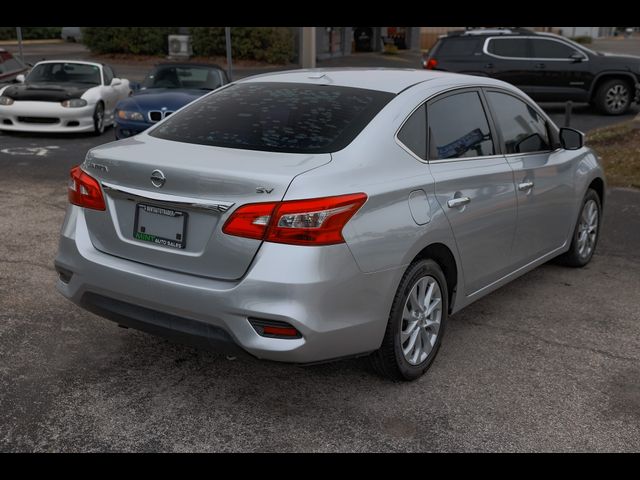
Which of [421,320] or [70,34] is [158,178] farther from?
[70,34]

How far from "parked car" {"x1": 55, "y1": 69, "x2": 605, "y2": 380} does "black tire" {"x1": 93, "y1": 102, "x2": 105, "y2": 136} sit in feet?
29.6

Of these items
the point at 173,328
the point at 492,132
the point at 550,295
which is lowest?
the point at 550,295

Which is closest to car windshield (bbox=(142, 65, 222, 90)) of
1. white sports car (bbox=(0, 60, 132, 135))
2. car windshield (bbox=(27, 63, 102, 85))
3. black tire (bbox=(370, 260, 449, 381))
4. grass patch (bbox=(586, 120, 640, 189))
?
white sports car (bbox=(0, 60, 132, 135))

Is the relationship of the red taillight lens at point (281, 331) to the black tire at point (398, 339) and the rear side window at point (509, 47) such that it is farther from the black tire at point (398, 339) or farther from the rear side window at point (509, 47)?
the rear side window at point (509, 47)

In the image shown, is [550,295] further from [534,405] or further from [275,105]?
[275,105]

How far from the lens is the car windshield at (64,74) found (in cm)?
1355

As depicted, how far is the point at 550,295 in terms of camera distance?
5504 millimetres

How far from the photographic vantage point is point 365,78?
4.46 metres

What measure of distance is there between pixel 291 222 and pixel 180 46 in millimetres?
31945

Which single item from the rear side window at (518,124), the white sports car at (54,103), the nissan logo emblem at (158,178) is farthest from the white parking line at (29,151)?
the nissan logo emblem at (158,178)

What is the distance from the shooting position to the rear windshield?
3.78 metres

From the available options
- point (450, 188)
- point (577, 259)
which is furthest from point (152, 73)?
point (450, 188)

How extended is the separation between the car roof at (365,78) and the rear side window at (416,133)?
18 centimetres

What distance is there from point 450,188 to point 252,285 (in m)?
1.33
